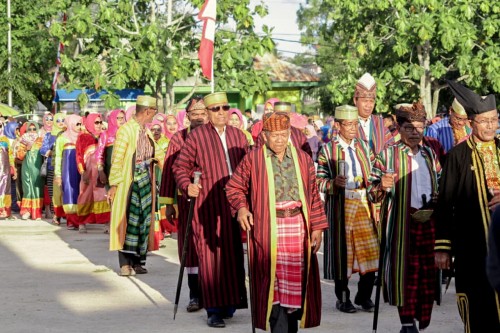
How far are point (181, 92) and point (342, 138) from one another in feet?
133

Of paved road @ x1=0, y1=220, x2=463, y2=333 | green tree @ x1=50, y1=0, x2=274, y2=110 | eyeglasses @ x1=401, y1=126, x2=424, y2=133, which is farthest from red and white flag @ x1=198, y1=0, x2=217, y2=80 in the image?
eyeglasses @ x1=401, y1=126, x2=424, y2=133

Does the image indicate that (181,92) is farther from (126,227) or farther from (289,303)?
(289,303)

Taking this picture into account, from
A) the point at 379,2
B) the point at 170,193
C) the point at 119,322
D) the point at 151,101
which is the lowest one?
the point at 119,322

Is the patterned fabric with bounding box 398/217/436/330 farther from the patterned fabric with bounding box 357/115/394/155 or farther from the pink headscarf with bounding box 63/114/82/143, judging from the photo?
the pink headscarf with bounding box 63/114/82/143

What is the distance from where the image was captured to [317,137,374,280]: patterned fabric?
9.48m

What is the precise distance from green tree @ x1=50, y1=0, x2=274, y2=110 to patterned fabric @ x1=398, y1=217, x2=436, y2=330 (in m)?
20.0

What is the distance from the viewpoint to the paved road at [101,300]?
8.92 m

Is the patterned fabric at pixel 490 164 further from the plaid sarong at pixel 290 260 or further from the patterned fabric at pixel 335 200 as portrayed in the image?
the patterned fabric at pixel 335 200

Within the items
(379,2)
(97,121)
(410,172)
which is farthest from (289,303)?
(379,2)

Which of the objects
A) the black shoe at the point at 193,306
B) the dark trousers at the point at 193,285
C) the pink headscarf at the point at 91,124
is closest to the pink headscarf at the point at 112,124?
the pink headscarf at the point at 91,124

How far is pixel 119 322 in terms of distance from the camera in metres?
9.14

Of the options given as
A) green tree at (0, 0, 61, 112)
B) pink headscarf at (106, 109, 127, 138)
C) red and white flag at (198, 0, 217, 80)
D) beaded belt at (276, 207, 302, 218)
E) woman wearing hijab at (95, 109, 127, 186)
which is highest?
green tree at (0, 0, 61, 112)

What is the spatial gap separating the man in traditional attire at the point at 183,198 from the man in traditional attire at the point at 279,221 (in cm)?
178

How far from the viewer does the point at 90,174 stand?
16969mm
